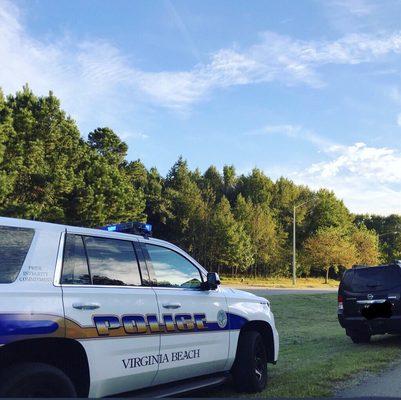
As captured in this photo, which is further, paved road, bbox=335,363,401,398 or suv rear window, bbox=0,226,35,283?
paved road, bbox=335,363,401,398

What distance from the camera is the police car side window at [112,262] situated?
503 cm

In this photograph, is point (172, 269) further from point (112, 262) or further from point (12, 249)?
point (12, 249)

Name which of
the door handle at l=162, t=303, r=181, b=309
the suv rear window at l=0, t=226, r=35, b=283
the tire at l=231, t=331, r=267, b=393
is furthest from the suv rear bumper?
the suv rear window at l=0, t=226, r=35, b=283

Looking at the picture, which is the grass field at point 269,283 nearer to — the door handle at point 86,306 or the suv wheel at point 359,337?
the suv wheel at point 359,337

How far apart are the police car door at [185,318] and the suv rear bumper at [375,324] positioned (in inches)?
217

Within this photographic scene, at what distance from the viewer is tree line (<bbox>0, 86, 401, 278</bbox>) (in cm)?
3966

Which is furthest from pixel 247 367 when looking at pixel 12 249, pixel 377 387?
pixel 12 249

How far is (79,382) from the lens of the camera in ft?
15.2

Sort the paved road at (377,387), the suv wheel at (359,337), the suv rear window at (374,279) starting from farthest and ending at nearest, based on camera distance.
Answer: the suv wheel at (359,337)
the suv rear window at (374,279)
the paved road at (377,387)

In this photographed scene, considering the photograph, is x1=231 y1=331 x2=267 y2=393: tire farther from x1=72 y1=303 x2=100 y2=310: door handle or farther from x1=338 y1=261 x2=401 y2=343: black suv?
x1=338 y1=261 x2=401 y2=343: black suv

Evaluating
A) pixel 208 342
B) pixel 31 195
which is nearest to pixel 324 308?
pixel 208 342

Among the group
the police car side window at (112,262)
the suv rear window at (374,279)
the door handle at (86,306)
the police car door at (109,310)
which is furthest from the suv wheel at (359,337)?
the door handle at (86,306)

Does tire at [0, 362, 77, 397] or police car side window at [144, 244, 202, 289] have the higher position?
police car side window at [144, 244, 202, 289]

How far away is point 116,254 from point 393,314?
7.46 meters
